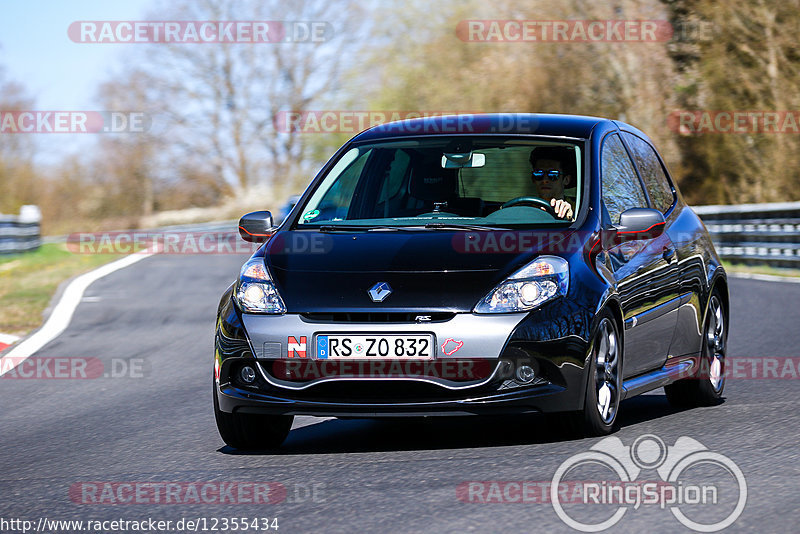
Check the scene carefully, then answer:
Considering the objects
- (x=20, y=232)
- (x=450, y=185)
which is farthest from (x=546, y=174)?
(x=20, y=232)

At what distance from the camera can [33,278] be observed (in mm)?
20922

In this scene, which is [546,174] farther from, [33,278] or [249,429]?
[33,278]

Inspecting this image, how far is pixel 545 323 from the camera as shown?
20.1 feet

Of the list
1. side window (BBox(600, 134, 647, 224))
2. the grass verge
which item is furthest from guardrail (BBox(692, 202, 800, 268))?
Result: side window (BBox(600, 134, 647, 224))

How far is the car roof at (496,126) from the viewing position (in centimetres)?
748

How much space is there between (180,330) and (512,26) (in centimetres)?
2806

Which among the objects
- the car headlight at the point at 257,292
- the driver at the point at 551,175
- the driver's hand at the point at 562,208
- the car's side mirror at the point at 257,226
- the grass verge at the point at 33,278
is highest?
the driver at the point at 551,175

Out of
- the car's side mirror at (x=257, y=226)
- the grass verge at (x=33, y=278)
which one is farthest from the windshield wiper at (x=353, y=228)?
the grass verge at (x=33, y=278)

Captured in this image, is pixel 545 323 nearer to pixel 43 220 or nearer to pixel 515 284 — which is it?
pixel 515 284

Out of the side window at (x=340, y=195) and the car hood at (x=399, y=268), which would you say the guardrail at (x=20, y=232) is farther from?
the car hood at (x=399, y=268)

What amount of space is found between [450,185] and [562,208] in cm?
82

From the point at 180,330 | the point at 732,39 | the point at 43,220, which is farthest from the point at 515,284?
the point at 43,220

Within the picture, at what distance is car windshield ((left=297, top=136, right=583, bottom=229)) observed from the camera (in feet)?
23.2

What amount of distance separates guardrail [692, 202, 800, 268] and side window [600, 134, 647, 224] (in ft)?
49.0
